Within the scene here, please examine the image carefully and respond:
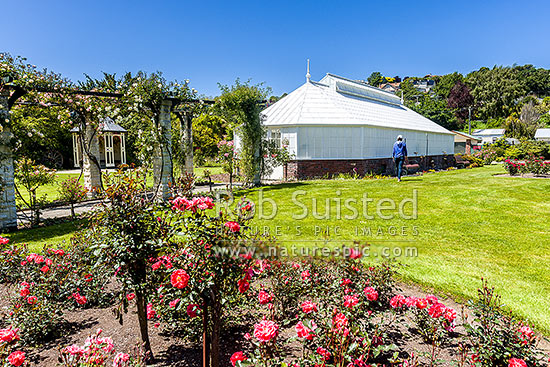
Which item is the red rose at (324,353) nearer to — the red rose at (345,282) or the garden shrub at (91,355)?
the red rose at (345,282)

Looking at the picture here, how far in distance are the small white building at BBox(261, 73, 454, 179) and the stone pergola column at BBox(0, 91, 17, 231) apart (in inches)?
350

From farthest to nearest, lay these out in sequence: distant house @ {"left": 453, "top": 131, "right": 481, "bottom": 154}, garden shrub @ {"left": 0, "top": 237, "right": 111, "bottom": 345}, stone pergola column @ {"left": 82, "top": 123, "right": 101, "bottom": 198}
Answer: distant house @ {"left": 453, "top": 131, "right": 481, "bottom": 154} < stone pergola column @ {"left": 82, "top": 123, "right": 101, "bottom": 198} < garden shrub @ {"left": 0, "top": 237, "right": 111, "bottom": 345}

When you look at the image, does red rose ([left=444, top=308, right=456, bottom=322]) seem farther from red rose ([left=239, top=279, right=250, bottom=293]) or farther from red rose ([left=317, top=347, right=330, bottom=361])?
red rose ([left=239, top=279, right=250, bottom=293])

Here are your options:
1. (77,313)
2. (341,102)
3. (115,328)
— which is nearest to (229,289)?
(115,328)

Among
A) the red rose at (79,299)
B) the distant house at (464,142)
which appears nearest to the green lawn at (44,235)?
the red rose at (79,299)

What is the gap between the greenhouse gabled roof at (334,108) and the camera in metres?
17.1

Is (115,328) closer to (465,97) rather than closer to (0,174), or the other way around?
(0,174)

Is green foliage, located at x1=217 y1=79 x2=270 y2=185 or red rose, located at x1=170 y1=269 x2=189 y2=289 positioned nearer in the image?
red rose, located at x1=170 y1=269 x2=189 y2=289

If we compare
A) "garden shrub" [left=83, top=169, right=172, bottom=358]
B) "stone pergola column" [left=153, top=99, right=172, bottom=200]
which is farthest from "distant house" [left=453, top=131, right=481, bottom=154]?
"garden shrub" [left=83, top=169, right=172, bottom=358]

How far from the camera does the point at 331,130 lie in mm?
16859

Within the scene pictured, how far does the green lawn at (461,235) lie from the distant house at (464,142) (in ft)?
97.1

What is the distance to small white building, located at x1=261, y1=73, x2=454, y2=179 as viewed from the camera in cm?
1661

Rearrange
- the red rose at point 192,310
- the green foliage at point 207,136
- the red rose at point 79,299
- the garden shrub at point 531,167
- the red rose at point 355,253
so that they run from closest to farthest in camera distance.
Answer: the red rose at point 192,310
the red rose at point 355,253
the red rose at point 79,299
the garden shrub at point 531,167
the green foliage at point 207,136

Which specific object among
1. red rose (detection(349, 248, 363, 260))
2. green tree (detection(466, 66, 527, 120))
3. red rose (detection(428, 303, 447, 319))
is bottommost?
red rose (detection(428, 303, 447, 319))
